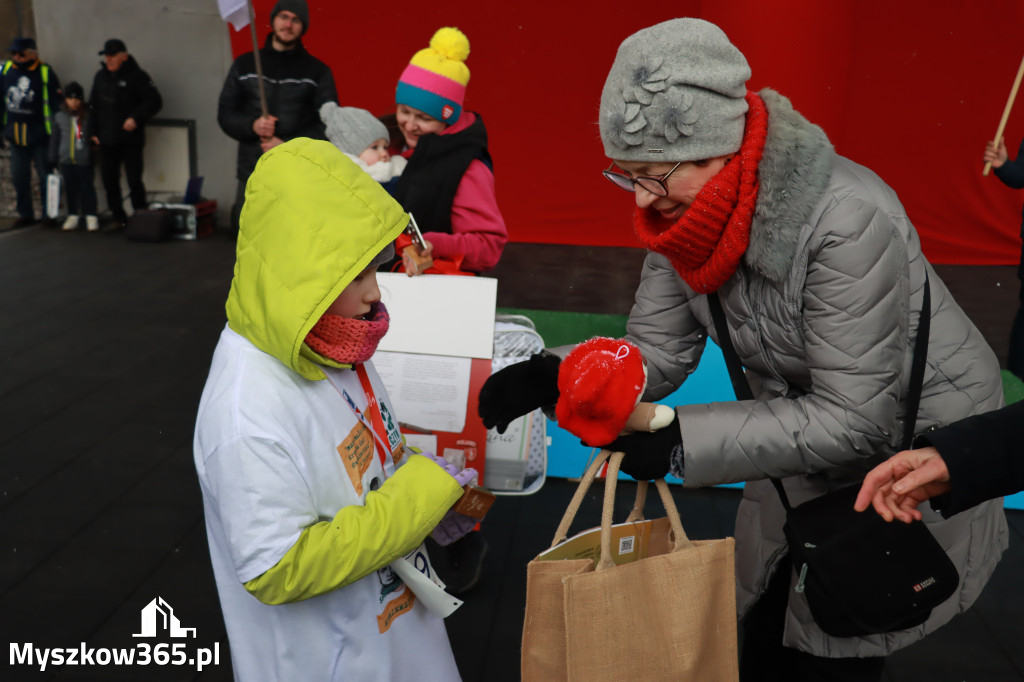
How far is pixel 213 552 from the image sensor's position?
1.65 meters

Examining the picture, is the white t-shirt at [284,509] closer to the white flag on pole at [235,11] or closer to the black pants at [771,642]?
the black pants at [771,642]

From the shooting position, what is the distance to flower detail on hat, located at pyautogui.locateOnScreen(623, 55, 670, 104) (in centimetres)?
147

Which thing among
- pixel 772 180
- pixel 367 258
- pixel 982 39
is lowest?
pixel 367 258

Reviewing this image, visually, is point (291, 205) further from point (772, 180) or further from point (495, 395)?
point (772, 180)

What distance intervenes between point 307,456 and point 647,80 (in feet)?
2.92

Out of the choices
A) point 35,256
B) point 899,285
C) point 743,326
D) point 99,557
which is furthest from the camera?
point 35,256

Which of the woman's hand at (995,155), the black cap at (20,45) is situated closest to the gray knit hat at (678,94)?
the woman's hand at (995,155)

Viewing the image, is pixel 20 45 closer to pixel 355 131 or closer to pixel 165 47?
pixel 165 47

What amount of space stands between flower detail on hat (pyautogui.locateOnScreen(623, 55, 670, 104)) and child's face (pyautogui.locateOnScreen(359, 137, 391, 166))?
6.69ft

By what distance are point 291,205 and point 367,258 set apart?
0.16 m

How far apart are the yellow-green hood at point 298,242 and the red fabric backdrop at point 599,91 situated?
23.2 ft

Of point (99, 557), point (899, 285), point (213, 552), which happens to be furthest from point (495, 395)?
point (99, 557)

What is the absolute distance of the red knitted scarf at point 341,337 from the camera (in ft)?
5.18

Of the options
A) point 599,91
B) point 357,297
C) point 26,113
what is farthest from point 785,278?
point 26,113
